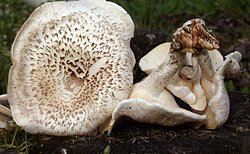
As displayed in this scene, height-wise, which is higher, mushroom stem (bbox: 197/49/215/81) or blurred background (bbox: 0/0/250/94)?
mushroom stem (bbox: 197/49/215/81)

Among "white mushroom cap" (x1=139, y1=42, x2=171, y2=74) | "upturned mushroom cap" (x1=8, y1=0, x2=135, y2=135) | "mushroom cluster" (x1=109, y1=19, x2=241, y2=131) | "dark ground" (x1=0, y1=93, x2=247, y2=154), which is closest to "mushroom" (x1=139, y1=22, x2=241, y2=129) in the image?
"mushroom cluster" (x1=109, y1=19, x2=241, y2=131)

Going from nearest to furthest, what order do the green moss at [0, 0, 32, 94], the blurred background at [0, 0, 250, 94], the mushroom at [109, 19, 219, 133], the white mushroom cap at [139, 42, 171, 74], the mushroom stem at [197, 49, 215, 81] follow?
the mushroom at [109, 19, 219, 133], the mushroom stem at [197, 49, 215, 81], the white mushroom cap at [139, 42, 171, 74], the green moss at [0, 0, 32, 94], the blurred background at [0, 0, 250, 94]

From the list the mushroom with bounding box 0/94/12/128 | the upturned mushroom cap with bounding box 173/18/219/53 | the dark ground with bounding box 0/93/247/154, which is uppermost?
the upturned mushroom cap with bounding box 173/18/219/53

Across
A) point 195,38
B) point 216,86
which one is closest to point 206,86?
point 216,86

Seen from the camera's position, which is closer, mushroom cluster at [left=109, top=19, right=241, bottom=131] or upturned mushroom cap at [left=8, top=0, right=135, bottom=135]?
mushroom cluster at [left=109, top=19, right=241, bottom=131]

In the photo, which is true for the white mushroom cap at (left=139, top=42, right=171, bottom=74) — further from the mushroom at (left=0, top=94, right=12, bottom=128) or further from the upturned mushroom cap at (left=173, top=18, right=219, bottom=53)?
the mushroom at (left=0, top=94, right=12, bottom=128)

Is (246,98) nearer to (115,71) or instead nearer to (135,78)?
(135,78)

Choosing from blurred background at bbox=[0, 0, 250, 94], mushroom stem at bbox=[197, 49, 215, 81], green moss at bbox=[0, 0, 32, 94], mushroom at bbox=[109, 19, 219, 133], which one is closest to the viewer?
mushroom at bbox=[109, 19, 219, 133]

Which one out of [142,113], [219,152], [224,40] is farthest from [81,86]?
[224,40]

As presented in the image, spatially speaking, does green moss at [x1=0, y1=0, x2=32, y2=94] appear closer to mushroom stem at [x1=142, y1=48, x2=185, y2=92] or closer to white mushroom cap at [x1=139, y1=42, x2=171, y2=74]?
white mushroom cap at [x1=139, y1=42, x2=171, y2=74]
